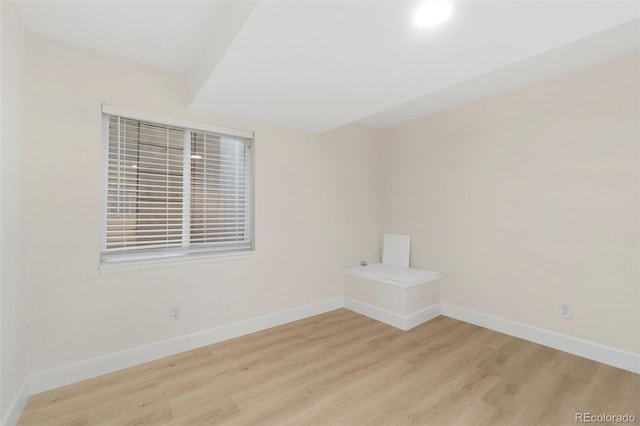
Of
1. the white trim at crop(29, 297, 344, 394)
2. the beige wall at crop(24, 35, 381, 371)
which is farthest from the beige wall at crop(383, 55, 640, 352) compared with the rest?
the white trim at crop(29, 297, 344, 394)

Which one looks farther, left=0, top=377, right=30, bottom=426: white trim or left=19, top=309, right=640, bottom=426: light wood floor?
left=19, top=309, right=640, bottom=426: light wood floor

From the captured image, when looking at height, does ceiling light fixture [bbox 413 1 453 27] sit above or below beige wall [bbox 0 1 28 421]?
above

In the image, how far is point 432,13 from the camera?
1.32 meters

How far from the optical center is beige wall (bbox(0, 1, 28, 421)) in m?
1.47

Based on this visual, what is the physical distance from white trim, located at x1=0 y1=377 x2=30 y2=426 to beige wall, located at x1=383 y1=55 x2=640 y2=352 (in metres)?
3.55

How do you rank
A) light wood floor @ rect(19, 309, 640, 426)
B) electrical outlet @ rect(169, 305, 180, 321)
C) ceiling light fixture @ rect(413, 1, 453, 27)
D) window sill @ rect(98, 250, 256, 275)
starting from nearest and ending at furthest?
ceiling light fixture @ rect(413, 1, 453, 27) → light wood floor @ rect(19, 309, 640, 426) → window sill @ rect(98, 250, 256, 275) → electrical outlet @ rect(169, 305, 180, 321)

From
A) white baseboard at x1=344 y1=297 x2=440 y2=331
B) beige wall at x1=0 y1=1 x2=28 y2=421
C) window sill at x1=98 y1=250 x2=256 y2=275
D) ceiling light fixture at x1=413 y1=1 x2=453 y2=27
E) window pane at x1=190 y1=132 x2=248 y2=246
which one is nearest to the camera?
ceiling light fixture at x1=413 y1=1 x2=453 y2=27

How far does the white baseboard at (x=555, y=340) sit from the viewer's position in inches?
84.8

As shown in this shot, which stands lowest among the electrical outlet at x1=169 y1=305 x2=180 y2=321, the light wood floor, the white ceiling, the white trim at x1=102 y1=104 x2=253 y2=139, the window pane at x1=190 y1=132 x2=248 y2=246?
the light wood floor

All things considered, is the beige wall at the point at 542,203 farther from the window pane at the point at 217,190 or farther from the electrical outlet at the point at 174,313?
the electrical outlet at the point at 174,313

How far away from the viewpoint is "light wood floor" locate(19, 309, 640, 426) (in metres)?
1.67

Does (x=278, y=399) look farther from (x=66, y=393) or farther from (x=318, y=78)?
(x=318, y=78)

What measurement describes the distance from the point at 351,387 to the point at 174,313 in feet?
5.04

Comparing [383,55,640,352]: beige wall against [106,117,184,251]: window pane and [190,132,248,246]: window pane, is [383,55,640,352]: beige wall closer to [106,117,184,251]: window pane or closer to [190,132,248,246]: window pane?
[190,132,248,246]: window pane
